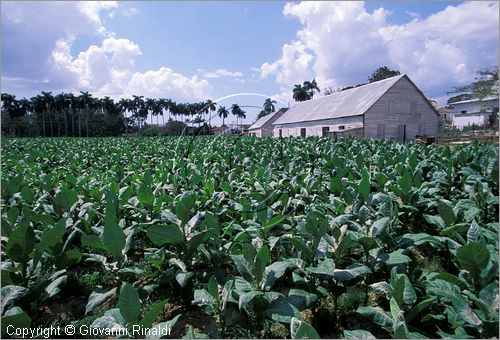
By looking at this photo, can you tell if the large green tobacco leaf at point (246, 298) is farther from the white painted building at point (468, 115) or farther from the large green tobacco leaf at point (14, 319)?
the white painted building at point (468, 115)

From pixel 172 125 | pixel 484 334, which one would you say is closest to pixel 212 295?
pixel 484 334

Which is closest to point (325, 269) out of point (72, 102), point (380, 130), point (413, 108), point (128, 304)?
point (128, 304)

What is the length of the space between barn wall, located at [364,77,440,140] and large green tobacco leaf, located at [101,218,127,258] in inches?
1262

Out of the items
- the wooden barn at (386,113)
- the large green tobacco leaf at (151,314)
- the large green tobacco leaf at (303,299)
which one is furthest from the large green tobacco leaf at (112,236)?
the wooden barn at (386,113)

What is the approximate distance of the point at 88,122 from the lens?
87.5 m

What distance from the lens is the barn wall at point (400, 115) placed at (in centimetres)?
3266

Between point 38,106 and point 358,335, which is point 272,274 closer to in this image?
point 358,335

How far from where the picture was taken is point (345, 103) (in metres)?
37.8

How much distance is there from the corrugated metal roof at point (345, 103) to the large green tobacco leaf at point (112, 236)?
3211cm

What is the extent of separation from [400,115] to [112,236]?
3530cm

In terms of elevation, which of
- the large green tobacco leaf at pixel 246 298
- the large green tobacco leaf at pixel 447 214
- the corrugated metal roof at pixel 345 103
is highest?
the corrugated metal roof at pixel 345 103

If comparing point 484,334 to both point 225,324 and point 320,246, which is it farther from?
point 225,324

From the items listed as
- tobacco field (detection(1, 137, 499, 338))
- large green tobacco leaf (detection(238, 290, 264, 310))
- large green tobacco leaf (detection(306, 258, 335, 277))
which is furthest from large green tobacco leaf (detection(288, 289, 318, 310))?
large green tobacco leaf (detection(238, 290, 264, 310))

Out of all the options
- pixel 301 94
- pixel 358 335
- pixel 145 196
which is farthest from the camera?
pixel 301 94
